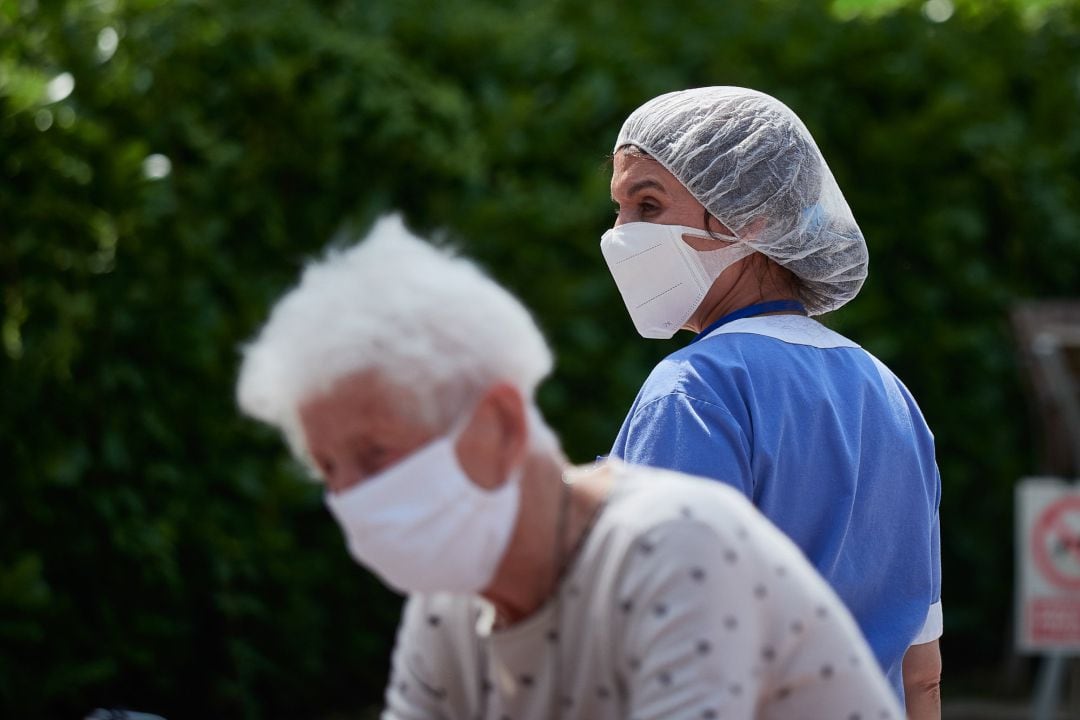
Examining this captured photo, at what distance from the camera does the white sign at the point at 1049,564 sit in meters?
5.35

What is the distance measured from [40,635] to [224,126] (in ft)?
5.62

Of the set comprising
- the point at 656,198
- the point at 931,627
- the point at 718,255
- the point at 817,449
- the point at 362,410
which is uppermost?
the point at 362,410

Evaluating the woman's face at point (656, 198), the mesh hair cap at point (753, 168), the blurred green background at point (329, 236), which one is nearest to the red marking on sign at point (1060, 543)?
the blurred green background at point (329, 236)

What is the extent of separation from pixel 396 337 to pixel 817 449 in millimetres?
882

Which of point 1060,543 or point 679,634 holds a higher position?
point 679,634

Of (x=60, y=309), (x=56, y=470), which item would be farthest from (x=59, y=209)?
(x=56, y=470)

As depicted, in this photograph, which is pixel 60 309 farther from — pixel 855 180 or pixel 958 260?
pixel 958 260

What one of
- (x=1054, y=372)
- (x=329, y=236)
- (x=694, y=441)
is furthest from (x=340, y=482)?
(x=1054, y=372)

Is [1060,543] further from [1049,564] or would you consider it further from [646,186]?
[646,186]

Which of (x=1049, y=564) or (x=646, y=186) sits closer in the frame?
(x=646, y=186)

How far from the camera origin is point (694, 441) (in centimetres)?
218

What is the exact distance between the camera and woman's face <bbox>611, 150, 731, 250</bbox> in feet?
8.05

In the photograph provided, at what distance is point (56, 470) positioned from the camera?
4.53 meters

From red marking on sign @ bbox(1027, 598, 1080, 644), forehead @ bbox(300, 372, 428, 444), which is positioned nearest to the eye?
forehead @ bbox(300, 372, 428, 444)
